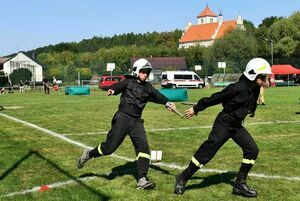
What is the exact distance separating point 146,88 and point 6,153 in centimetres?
451

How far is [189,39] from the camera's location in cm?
17525

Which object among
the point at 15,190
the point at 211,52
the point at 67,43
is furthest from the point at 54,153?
the point at 67,43

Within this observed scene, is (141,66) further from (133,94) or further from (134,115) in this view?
(134,115)

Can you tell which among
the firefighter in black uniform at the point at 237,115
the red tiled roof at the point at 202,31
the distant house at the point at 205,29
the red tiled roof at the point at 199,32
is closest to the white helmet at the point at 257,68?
the firefighter in black uniform at the point at 237,115

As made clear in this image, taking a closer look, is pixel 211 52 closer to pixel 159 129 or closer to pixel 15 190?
pixel 159 129

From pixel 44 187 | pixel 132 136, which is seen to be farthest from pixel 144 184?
pixel 44 187

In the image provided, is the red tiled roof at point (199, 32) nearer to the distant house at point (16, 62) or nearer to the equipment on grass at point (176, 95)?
the distant house at point (16, 62)

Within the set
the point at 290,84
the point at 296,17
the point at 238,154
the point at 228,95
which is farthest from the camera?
the point at 296,17

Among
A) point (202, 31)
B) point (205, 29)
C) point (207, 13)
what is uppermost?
point (207, 13)

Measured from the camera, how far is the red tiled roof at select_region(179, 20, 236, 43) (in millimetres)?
164125

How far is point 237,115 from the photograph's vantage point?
22.1ft

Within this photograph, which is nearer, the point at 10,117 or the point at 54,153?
the point at 54,153

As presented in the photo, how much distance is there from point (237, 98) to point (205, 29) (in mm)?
166794

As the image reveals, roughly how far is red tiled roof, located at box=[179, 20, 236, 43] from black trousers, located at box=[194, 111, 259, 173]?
15533 centimetres
